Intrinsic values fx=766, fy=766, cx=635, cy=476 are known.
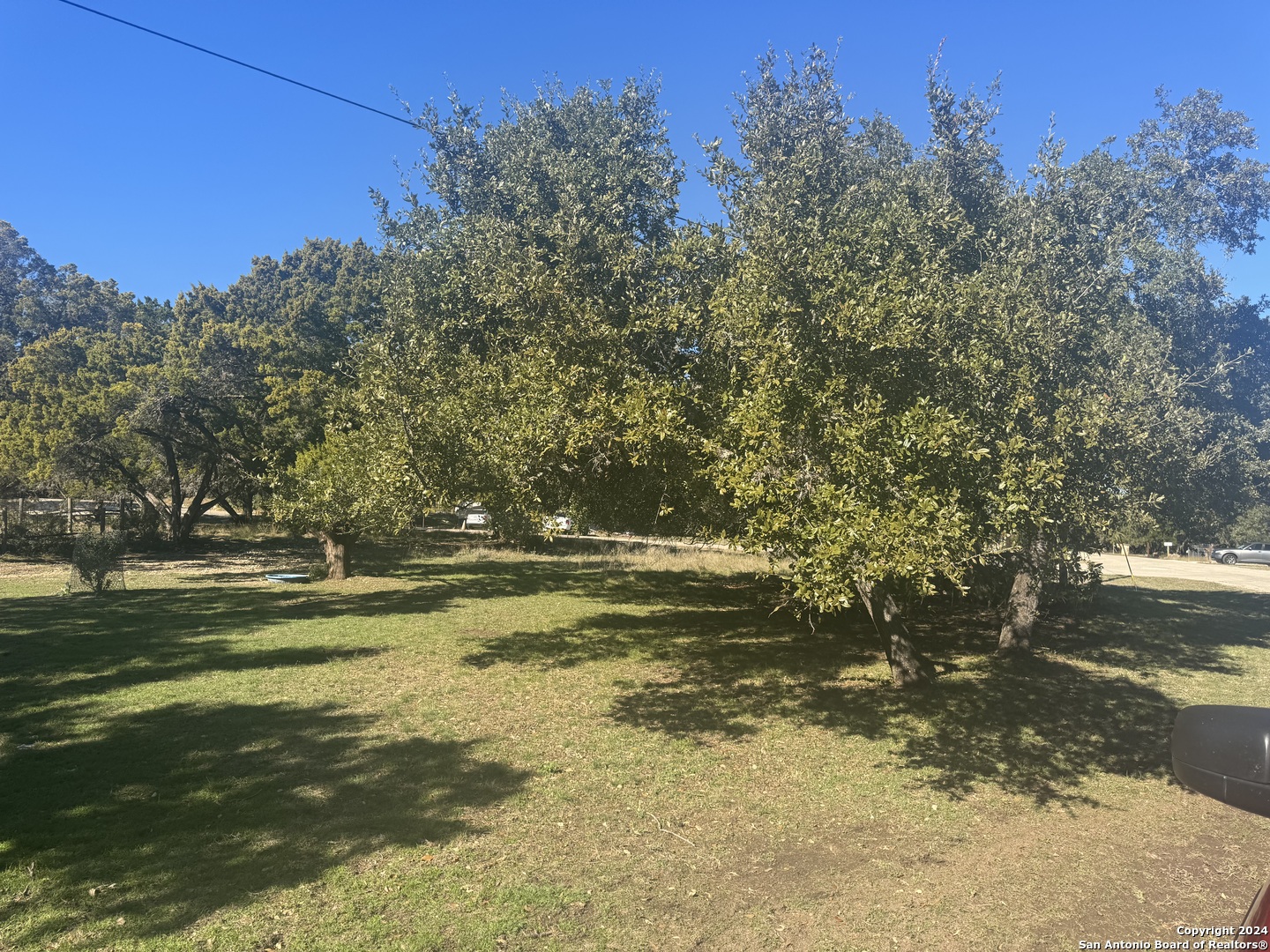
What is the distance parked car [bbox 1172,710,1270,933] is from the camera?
6.07 ft

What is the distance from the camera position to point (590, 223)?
49.8 ft

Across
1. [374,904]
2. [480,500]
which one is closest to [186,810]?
[374,904]

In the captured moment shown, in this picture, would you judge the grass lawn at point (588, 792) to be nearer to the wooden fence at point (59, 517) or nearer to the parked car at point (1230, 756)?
the parked car at point (1230, 756)

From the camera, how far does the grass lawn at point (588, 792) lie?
5.40 m

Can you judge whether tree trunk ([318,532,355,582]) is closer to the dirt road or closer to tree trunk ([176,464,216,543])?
tree trunk ([176,464,216,543])

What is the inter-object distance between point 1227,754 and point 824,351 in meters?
7.80

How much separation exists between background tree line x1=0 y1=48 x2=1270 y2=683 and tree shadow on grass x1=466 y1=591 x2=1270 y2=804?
1412 millimetres

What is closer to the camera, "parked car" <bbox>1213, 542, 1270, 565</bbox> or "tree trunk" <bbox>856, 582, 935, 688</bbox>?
"tree trunk" <bbox>856, 582, 935, 688</bbox>

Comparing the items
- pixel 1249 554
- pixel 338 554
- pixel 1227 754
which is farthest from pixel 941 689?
pixel 1249 554

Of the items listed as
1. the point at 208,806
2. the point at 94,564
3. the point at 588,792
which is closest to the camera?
the point at 208,806

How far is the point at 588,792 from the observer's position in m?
7.93

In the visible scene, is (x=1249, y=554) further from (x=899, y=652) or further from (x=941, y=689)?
(x=899, y=652)

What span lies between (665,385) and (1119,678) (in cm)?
1012

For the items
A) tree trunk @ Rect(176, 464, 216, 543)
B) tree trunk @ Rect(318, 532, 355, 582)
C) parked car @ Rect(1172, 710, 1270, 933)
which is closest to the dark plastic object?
parked car @ Rect(1172, 710, 1270, 933)
